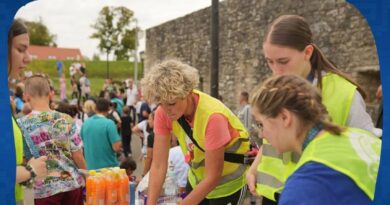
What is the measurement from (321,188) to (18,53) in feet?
4.00

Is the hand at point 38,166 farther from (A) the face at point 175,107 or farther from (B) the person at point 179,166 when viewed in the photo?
(B) the person at point 179,166

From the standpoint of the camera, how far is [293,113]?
1.43m

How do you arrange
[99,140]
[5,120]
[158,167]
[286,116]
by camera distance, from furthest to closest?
[99,140] < [158,167] < [5,120] < [286,116]

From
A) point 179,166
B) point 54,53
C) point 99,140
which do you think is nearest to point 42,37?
point 54,53

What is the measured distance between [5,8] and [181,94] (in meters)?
1.07

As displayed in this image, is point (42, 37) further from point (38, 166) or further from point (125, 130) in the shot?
point (38, 166)

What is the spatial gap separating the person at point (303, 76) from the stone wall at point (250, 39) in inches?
246

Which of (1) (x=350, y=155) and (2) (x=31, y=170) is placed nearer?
(1) (x=350, y=155)

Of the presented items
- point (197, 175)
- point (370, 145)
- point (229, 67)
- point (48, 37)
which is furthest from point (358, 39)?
point (48, 37)

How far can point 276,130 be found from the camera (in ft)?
4.85

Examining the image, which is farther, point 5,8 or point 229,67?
point 229,67

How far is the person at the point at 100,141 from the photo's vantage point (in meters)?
5.34

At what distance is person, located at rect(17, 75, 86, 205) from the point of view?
126 inches

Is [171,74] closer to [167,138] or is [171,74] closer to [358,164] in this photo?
[167,138]
